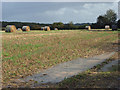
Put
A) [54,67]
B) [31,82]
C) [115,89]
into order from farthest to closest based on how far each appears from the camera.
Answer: [54,67] → [31,82] → [115,89]

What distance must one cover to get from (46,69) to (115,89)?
10.2ft

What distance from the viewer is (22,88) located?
14.8 feet

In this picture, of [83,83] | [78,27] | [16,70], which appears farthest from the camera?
[78,27]

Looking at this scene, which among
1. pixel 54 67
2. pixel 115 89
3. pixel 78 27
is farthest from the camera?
pixel 78 27

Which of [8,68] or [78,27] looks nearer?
[8,68]

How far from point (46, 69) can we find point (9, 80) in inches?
63.1

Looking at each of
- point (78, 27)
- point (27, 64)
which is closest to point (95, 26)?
point (78, 27)

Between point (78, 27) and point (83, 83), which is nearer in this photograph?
point (83, 83)

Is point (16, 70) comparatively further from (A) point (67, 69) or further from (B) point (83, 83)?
(B) point (83, 83)

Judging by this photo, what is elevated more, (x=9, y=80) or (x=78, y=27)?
(x=78, y=27)

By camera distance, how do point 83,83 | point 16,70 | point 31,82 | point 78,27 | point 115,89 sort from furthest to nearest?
point 78,27
point 16,70
point 31,82
point 83,83
point 115,89

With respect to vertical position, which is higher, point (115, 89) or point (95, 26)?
point (95, 26)

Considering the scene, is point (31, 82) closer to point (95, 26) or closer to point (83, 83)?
point (83, 83)

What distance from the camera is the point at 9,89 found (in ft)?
14.6
